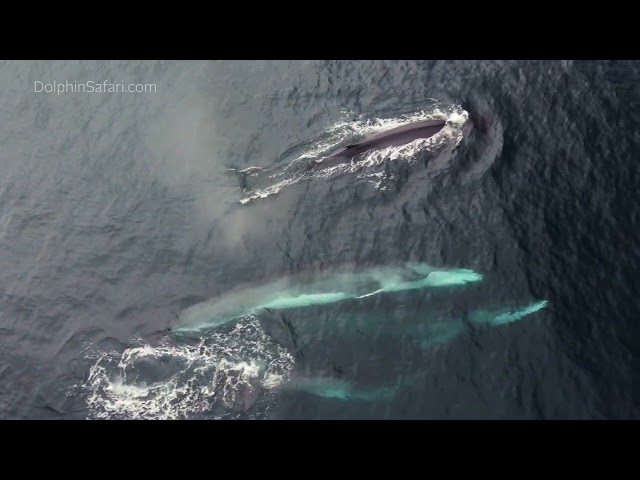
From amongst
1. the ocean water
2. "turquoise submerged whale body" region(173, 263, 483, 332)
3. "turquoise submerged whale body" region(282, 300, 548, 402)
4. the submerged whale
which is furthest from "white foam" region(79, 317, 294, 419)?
the submerged whale

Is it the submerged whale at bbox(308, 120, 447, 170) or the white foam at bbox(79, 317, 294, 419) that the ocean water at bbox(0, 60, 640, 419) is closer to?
the white foam at bbox(79, 317, 294, 419)

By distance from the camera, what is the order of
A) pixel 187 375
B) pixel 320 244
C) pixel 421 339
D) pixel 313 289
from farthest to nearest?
pixel 320 244 < pixel 313 289 < pixel 187 375 < pixel 421 339

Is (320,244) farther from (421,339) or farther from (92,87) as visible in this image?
(92,87)

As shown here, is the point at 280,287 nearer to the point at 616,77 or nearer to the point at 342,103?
the point at 342,103

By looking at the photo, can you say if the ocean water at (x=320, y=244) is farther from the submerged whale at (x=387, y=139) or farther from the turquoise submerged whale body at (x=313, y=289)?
the submerged whale at (x=387, y=139)

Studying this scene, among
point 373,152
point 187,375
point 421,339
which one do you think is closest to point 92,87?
point 373,152

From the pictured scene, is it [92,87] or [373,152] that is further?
[92,87]

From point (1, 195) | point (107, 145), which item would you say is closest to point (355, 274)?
point (107, 145)
